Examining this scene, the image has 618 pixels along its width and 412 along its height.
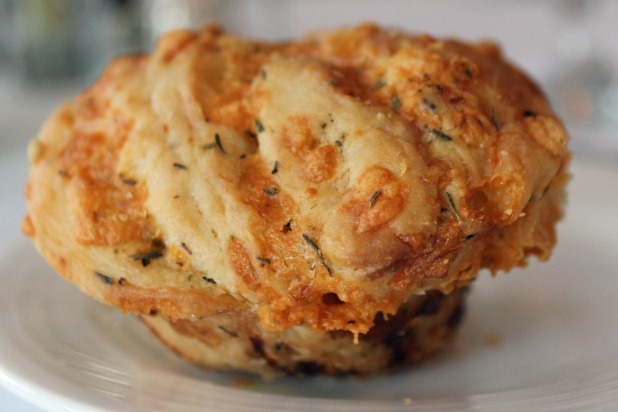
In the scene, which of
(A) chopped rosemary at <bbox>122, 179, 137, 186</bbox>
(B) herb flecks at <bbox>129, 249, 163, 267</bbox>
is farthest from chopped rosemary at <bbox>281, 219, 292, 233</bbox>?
(A) chopped rosemary at <bbox>122, 179, 137, 186</bbox>

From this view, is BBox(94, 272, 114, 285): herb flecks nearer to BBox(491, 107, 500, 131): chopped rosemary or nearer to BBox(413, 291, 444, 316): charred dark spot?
BBox(413, 291, 444, 316): charred dark spot

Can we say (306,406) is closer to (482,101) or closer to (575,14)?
(482,101)

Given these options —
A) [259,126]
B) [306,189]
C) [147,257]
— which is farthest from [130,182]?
[306,189]

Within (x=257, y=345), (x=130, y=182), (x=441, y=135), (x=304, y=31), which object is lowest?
(x=257, y=345)

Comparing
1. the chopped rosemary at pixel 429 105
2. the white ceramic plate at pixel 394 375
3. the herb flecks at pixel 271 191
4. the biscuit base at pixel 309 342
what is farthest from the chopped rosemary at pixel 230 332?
the chopped rosemary at pixel 429 105

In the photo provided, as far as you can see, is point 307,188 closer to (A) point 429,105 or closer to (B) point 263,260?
(B) point 263,260

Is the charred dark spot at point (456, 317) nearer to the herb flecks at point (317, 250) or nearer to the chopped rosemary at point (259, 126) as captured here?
the herb flecks at point (317, 250)

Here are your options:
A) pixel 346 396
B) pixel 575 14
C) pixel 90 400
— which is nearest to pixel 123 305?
pixel 90 400
